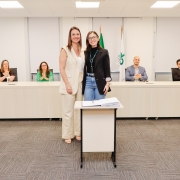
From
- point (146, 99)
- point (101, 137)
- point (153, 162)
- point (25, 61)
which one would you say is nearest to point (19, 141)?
point (101, 137)

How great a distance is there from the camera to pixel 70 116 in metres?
2.85

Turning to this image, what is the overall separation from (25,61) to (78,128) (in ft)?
14.8

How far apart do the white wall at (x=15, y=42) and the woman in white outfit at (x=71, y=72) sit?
4.48m

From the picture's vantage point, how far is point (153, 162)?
2426mm

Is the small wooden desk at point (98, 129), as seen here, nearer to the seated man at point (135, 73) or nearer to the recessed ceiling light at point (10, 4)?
the seated man at point (135, 73)

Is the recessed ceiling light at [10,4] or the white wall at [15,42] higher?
the recessed ceiling light at [10,4]

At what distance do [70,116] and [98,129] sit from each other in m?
0.63

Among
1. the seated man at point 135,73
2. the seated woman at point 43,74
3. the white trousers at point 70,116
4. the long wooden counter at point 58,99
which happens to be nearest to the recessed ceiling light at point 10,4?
the seated woman at point 43,74

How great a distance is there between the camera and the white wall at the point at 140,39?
681 centimetres

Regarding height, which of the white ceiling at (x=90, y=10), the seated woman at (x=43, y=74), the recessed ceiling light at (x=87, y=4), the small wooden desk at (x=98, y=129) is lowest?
the small wooden desk at (x=98, y=129)

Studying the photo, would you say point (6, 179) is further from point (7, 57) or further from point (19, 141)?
point (7, 57)

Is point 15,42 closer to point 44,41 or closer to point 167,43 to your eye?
point 44,41

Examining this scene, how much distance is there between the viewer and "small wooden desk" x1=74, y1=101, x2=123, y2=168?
89.8 inches

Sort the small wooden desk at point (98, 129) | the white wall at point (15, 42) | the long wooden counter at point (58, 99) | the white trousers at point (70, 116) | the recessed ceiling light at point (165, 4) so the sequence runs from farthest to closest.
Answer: the white wall at point (15, 42) → the recessed ceiling light at point (165, 4) → the long wooden counter at point (58, 99) → the white trousers at point (70, 116) → the small wooden desk at point (98, 129)
